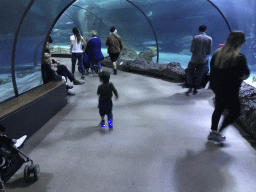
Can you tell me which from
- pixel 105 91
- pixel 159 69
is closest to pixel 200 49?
pixel 159 69

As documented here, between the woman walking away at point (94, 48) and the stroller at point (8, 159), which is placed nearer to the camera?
the stroller at point (8, 159)

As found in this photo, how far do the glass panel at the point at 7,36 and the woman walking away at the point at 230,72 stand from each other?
10.9 feet

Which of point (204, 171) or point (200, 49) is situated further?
point (200, 49)

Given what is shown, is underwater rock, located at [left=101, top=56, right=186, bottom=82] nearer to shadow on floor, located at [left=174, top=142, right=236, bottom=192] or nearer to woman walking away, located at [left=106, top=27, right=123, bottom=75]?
woman walking away, located at [left=106, top=27, right=123, bottom=75]

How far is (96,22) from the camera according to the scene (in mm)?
19047

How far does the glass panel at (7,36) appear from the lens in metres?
2.96

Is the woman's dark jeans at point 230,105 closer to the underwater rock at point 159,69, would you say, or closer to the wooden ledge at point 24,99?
the wooden ledge at point 24,99

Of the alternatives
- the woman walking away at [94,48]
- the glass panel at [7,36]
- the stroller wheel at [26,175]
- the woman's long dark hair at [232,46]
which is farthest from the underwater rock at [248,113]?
the woman walking away at [94,48]

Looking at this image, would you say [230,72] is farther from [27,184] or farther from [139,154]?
[27,184]

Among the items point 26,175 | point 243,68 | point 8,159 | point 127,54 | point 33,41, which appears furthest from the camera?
point 127,54

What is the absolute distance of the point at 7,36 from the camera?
124 inches

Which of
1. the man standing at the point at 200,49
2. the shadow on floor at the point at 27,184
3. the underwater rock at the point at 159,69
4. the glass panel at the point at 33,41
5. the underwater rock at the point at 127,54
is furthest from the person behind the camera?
the underwater rock at the point at 127,54

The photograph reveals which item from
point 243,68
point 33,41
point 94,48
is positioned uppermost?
point 33,41

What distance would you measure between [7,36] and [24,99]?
3.59 feet
